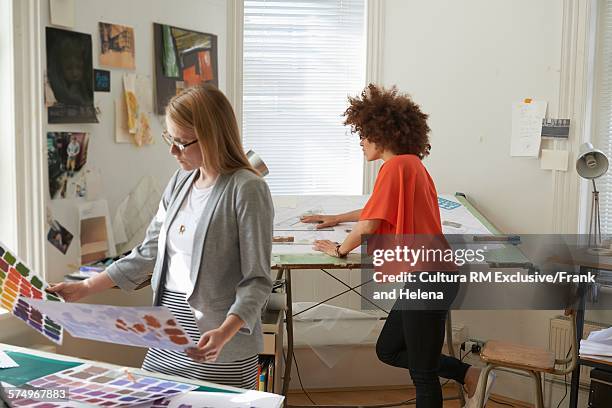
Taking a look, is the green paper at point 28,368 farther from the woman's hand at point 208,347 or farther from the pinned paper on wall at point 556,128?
the pinned paper on wall at point 556,128

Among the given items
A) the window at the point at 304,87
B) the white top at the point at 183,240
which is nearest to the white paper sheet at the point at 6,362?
the white top at the point at 183,240

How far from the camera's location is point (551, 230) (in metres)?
3.65

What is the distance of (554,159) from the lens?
11.8 ft

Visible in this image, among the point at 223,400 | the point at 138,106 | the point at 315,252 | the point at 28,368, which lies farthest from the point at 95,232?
the point at 223,400

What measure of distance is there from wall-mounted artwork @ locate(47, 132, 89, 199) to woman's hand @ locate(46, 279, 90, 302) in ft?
2.66

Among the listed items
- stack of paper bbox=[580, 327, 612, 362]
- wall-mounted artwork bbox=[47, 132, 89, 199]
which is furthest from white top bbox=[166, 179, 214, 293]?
stack of paper bbox=[580, 327, 612, 362]

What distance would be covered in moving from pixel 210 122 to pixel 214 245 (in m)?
0.31

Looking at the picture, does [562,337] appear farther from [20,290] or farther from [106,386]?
[20,290]

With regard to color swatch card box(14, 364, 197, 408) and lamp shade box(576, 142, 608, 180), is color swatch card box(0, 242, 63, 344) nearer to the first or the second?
color swatch card box(14, 364, 197, 408)

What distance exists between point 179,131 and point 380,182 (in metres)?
1.08

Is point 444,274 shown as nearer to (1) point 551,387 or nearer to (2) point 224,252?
(2) point 224,252

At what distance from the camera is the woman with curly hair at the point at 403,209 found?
2641 millimetres

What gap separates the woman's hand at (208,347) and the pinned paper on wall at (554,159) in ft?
8.33

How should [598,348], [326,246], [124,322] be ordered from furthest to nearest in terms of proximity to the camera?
[326,246] → [598,348] → [124,322]
